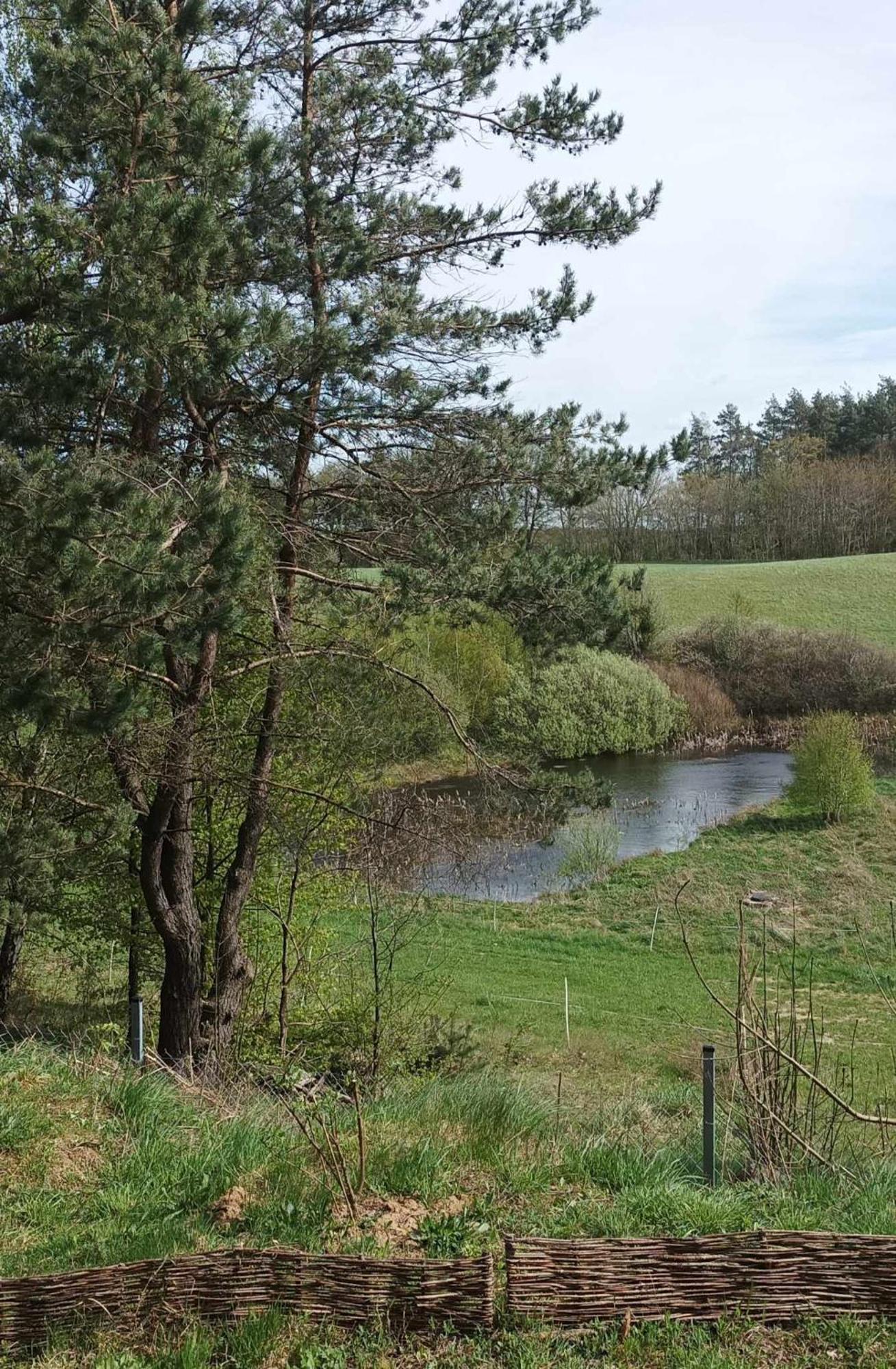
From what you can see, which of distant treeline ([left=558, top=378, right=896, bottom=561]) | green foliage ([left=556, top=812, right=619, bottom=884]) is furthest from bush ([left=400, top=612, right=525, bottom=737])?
distant treeline ([left=558, top=378, right=896, bottom=561])

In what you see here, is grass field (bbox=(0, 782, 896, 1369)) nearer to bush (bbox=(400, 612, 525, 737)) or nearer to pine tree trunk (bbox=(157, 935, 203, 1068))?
pine tree trunk (bbox=(157, 935, 203, 1068))

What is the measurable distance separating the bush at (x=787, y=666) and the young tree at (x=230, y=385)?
106 feet

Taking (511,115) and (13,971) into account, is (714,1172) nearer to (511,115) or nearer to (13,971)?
(511,115)

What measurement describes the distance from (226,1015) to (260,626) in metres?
3.40

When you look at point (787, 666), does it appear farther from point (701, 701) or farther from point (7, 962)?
point (7, 962)

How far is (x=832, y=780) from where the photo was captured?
23125 mm

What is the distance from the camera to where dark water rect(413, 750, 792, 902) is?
64.7 feet

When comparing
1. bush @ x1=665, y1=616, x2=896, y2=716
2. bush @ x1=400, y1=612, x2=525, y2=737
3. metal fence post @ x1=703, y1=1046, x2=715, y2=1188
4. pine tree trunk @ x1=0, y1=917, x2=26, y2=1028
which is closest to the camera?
metal fence post @ x1=703, y1=1046, x2=715, y2=1188

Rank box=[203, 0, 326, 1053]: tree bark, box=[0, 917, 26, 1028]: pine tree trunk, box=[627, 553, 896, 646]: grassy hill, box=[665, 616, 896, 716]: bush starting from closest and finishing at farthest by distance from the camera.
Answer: box=[203, 0, 326, 1053]: tree bark, box=[0, 917, 26, 1028]: pine tree trunk, box=[665, 616, 896, 716]: bush, box=[627, 553, 896, 646]: grassy hill

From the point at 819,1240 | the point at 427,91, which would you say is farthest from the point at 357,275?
→ the point at 819,1240

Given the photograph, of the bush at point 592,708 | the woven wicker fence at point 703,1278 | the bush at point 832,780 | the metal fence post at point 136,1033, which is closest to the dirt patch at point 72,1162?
the metal fence post at point 136,1033

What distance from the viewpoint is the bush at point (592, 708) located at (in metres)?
33.5

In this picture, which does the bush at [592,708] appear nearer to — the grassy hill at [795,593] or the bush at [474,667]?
the bush at [474,667]

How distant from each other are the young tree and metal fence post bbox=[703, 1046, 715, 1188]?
138 inches
